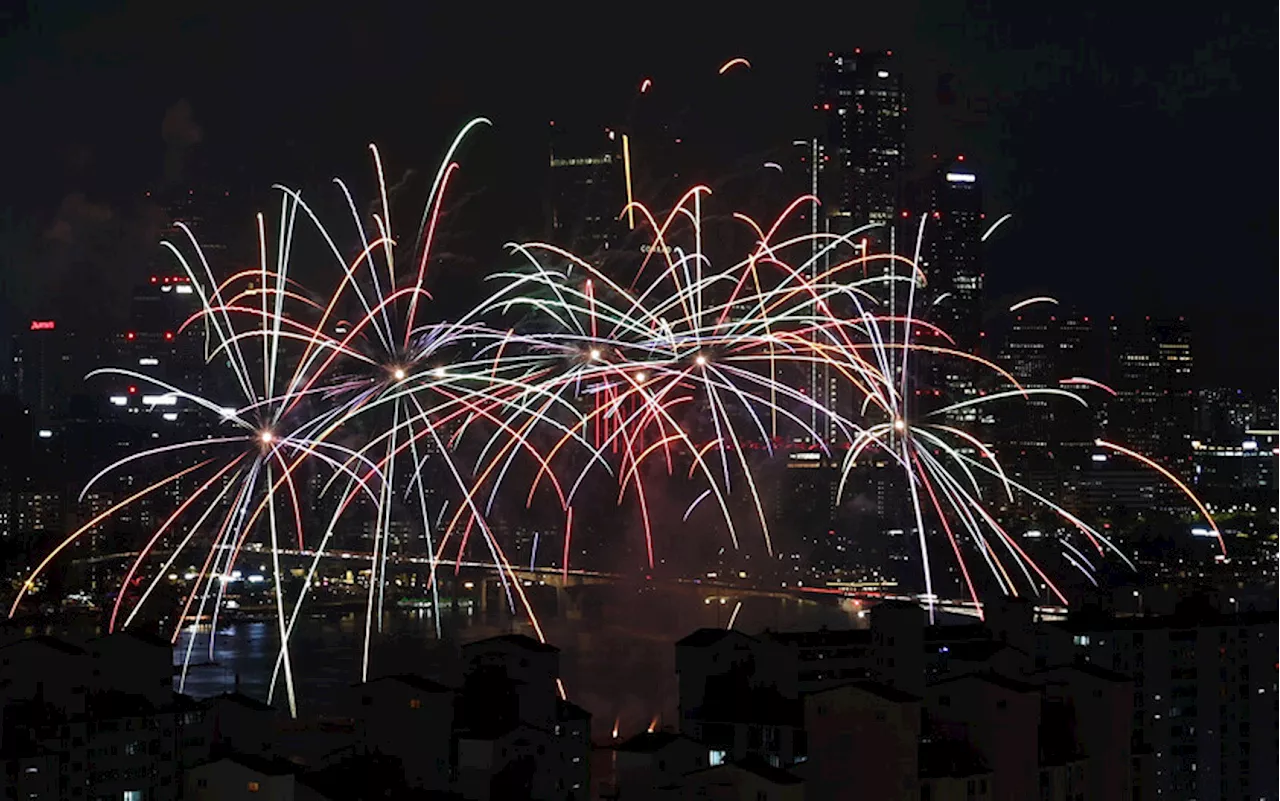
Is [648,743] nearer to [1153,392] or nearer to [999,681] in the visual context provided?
[999,681]

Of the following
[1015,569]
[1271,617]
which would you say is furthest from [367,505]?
[1271,617]

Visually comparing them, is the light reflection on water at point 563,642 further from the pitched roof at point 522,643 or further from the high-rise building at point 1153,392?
the high-rise building at point 1153,392

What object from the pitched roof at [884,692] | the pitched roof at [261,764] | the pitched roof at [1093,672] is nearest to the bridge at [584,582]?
the pitched roof at [1093,672]

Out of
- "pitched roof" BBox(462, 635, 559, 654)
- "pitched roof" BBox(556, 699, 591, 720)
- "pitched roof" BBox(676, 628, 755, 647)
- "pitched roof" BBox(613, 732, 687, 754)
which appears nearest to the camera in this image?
"pitched roof" BBox(613, 732, 687, 754)

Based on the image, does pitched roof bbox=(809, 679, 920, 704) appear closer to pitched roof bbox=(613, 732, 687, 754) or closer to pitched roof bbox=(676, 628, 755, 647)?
pitched roof bbox=(613, 732, 687, 754)

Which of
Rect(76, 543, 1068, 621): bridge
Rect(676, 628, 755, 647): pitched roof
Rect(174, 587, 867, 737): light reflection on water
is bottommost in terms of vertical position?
Rect(174, 587, 867, 737): light reflection on water

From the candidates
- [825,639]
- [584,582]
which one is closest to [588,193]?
[584,582]

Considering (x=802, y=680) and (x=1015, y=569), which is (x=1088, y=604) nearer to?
(x=802, y=680)

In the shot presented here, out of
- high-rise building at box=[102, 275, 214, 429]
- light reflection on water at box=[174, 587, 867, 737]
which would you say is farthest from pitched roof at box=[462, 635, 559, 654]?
high-rise building at box=[102, 275, 214, 429]
